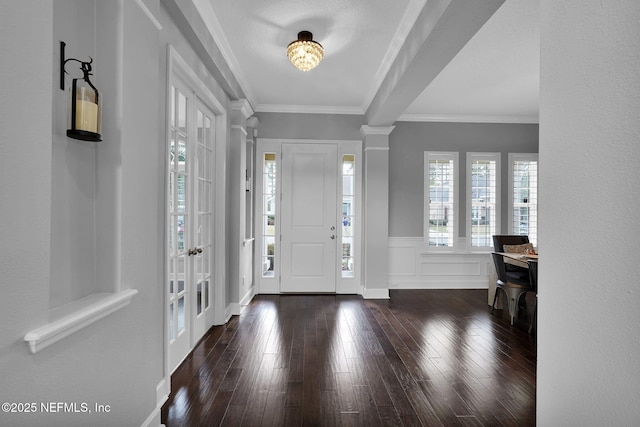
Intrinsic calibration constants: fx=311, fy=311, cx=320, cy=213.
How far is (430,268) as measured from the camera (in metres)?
5.17

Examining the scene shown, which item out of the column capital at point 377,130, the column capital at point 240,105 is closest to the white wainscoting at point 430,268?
the column capital at point 377,130

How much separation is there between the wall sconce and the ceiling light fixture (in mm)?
1858

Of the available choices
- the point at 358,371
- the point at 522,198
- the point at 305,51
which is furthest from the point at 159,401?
the point at 522,198

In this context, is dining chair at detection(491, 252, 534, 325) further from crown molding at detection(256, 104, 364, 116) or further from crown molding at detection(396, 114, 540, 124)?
crown molding at detection(256, 104, 364, 116)

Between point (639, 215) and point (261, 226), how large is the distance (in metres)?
4.39

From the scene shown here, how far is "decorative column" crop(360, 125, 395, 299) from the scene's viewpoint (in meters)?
4.59

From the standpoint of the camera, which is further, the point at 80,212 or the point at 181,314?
the point at 181,314

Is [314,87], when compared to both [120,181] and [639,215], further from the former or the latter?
[639,215]

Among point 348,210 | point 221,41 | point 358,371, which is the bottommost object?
point 358,371

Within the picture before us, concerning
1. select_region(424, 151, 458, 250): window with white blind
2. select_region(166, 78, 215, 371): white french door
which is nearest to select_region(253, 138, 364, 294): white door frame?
select_region(424, 151, 458, 250): window with white blind

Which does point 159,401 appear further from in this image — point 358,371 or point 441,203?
point 441,203

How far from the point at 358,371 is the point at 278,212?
2829mm

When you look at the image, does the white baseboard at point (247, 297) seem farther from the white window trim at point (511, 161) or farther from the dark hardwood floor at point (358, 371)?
the white window trim at point (511, 161)

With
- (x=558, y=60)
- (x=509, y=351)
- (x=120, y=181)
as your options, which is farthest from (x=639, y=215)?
(x=509, y=351)
